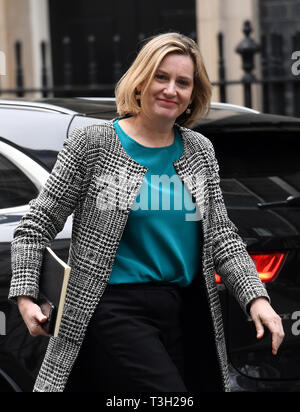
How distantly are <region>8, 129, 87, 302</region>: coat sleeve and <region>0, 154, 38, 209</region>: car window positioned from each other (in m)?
0.72

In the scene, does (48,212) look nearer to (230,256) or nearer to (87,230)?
(87,230)

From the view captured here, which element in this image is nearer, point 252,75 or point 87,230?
point 87,230

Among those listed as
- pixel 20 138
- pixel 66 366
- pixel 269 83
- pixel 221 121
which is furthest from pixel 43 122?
pixel 269 83

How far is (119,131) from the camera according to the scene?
10.6ft

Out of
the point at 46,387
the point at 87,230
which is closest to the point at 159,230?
the point at 87,230

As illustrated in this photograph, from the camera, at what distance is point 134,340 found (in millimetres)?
3053

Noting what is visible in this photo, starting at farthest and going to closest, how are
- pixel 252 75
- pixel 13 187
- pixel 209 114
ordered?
pixel 252 75 < pixel 209 114 < pixel 13 187

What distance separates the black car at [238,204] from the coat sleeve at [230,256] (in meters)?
0.27

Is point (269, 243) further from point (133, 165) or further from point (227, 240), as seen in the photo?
point (133, 165)

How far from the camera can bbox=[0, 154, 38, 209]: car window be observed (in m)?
3.88

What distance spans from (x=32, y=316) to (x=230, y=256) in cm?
65

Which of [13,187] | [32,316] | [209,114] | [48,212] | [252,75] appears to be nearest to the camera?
[32,316]
